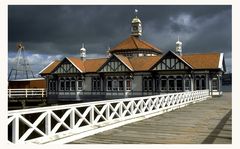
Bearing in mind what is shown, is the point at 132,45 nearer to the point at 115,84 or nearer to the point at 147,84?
the point at 115,84

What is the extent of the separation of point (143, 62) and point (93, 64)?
22.9 feet

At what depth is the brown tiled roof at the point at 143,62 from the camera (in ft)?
115

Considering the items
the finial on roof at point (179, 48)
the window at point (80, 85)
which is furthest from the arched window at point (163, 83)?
the window at point (80, 85)

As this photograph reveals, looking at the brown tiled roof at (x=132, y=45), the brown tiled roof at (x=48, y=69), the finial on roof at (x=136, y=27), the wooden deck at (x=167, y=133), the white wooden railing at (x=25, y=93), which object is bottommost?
the wooden deck at (x=167, y=133)

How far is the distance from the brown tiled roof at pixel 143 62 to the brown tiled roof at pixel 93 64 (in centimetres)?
410

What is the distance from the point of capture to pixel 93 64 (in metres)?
39.5

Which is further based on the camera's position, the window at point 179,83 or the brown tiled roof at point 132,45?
the brown tiled roof at point 132,45

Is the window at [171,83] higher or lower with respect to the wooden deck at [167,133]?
higher

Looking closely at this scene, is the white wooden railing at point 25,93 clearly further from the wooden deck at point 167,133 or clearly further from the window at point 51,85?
the wooden deck at point 167,133

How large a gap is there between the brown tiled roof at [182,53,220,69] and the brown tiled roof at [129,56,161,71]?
12.6 ft

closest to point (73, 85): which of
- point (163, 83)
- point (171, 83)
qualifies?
point (163, 83)
